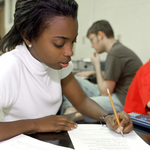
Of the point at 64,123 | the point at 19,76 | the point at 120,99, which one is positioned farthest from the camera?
the point at 120,99

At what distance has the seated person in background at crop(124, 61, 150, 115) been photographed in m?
0.97

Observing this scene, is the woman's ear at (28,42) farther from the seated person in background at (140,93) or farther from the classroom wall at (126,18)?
the classroom wall at (126,18)

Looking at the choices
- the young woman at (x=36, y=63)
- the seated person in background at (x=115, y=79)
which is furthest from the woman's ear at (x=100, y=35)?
the young woman at (x=36, y=63)

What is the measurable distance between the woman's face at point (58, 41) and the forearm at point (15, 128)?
243 millimetres

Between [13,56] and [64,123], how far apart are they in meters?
0.34

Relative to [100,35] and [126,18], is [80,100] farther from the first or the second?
[126,18]

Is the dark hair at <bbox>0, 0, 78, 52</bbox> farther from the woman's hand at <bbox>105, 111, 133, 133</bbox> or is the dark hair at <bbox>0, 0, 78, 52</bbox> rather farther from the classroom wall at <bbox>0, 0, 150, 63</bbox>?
the classroom wall at <bbox>0, 0, 150, 63</bbox>

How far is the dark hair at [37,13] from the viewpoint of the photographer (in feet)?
2.38

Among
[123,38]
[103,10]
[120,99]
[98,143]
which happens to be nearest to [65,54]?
[98,143]

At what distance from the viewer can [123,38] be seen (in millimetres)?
2992

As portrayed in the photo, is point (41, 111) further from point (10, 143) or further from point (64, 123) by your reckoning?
point (10, 143)

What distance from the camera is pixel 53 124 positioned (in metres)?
0.67

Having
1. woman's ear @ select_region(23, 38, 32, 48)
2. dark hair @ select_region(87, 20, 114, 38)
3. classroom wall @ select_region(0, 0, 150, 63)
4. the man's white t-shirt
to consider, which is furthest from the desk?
classroom wall @ select_region(0, 0, 150, 63)

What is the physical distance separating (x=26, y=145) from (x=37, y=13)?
45 centimetres
